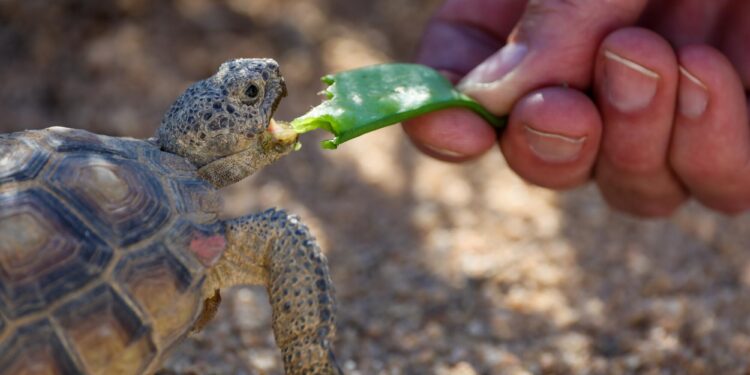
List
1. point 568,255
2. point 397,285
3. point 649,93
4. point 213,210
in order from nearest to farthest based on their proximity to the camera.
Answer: point 213,210
point 649,93
point 397,285
point 568,255

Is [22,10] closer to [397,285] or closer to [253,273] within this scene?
[397,285]

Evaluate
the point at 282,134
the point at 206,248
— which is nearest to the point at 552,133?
the point at 282,134

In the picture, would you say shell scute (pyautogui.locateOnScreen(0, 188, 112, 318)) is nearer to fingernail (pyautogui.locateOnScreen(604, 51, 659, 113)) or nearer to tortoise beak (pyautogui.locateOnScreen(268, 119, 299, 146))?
tortoise beak (pyautogui.locateOnScreen(268, 119, 299, 146))

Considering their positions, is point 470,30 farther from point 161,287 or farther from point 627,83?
point 161,287

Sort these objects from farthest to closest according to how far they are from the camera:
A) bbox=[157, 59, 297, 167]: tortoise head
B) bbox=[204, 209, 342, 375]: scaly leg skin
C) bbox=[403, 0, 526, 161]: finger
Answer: bbox=[403, 0, 526, 161]: finger < bbox=[157, 59, 297, 167]: tortoise head < bbox=[204, 209, 342, 375]: scaly leg skin

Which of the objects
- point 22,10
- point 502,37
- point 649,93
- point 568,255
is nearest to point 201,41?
point 22,10

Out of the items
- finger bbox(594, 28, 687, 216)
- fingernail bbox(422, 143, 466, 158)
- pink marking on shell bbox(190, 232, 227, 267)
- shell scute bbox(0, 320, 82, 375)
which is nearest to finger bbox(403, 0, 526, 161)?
fingernail bbox(422, 143, 466, 158)
